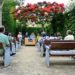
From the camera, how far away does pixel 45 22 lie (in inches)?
1679

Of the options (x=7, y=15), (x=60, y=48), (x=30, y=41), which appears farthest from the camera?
(x=7, y=15)

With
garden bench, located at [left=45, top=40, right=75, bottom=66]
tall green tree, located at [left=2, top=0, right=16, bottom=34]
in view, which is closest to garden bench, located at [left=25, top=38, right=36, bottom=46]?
tall green tree, located at [left=2, top=0, right=16, bottom=34]

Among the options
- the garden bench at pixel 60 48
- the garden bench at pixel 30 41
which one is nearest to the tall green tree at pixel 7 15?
the garden bench at pixel 30 41

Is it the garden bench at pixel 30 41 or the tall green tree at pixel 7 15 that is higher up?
the tall green tree at pixel 7 15

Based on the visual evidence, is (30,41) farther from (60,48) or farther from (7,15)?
(60,48)

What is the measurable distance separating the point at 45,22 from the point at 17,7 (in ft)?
12.5

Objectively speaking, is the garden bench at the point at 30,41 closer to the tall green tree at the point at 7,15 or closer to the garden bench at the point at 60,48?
the tall green tree at the point at 7,15

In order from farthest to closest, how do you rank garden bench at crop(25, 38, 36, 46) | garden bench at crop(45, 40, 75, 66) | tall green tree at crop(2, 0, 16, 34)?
tall green tree at crop(2, 0, 16, 34), garden bench at crop(25, 38, 36, 46), garden bench at crop(45, 40, 75, 66)

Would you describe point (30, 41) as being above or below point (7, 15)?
below

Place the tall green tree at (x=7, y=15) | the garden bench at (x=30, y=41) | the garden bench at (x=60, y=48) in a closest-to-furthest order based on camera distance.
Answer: the garden bench at (x=60, y=48), the garden bench at (x=30, y=41), the tall green tree at (x=7, y=15)

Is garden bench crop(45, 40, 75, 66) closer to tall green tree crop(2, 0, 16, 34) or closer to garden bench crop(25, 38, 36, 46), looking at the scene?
garden bench crop(25, 38, 36, 46)

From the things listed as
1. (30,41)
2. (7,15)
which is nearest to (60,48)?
(30,41)

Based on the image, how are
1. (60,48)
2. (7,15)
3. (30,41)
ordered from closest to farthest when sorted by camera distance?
(60,48) → (30,41) → (7,15)

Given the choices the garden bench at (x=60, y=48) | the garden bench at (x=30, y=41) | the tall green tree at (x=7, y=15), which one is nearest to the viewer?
the garden bench at (x=60, y=48)
